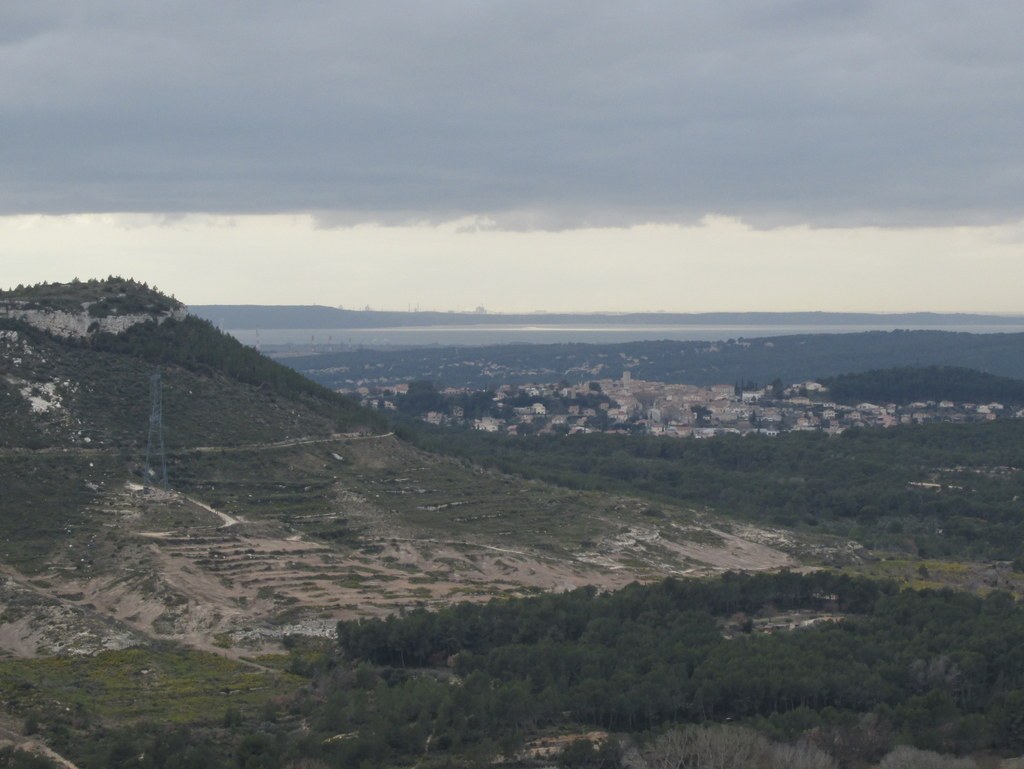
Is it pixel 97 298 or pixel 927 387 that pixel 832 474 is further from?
pixel 927 387

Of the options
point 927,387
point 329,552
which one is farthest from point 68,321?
point 927,387

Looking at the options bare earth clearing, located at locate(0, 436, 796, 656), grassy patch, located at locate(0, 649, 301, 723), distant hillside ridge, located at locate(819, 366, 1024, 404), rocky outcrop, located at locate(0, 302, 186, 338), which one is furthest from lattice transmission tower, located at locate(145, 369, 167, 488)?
distant hillside ridge, located at locate(819, 366, 1024, 404)

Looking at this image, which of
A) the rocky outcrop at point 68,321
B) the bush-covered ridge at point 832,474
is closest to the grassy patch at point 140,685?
the rocky outcrop at point 68,321

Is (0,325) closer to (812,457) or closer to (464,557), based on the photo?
(464,557)

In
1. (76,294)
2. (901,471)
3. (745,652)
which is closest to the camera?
(745,652)

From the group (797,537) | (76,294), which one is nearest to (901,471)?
(797,537)

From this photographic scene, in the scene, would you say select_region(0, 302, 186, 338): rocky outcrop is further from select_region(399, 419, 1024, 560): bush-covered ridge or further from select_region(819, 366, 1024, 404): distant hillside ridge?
select_region(819, 366, 1024, 404): distant hillside ridge
